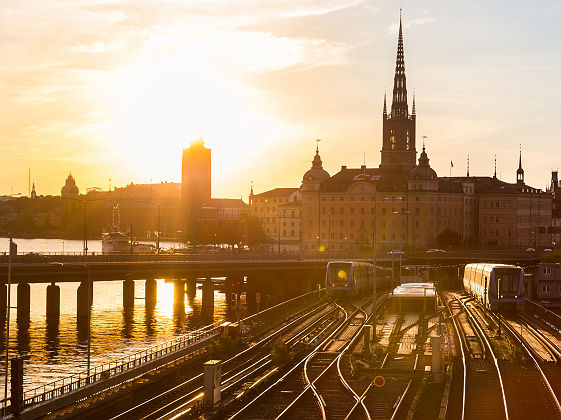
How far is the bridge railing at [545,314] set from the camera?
78.2 meters

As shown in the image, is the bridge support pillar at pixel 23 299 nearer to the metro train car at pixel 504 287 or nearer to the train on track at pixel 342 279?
the train on track at pixel 342 279

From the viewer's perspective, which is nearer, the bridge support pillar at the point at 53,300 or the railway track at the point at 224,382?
the railway track at the point at 224,382

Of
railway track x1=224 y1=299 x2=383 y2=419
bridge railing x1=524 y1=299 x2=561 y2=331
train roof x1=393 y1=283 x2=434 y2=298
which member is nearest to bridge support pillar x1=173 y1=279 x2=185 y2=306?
train roof x1=393 y1=283 x2=434 y2=298

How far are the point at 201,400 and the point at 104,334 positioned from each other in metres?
51.7

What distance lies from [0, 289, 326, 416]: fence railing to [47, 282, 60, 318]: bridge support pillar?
27.6m

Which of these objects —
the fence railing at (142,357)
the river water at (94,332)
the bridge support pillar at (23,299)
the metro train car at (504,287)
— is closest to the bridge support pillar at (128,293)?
the river water at (94,332)

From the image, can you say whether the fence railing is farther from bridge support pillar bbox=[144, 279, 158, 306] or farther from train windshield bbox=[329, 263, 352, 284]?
bridge support pillar bbox=[144, 279, 158, 306]

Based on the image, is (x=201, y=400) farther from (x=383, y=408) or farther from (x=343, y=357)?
(x=343, y=357)

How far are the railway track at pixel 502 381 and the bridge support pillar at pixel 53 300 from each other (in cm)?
5337

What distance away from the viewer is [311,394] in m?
43.6

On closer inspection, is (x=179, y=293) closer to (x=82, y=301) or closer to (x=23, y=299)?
(x=82, y=301)

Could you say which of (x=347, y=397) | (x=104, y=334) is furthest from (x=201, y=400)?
(x=104, y=334)

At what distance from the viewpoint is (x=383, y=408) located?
4034 cm

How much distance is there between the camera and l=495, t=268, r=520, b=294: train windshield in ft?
254
